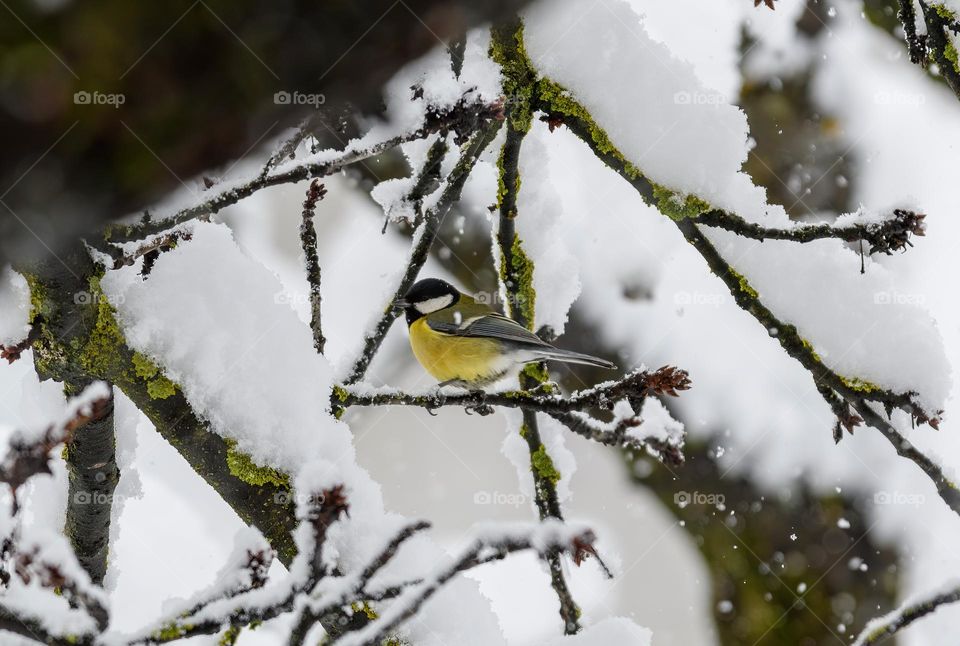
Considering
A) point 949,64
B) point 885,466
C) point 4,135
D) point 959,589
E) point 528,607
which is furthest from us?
point 528,607

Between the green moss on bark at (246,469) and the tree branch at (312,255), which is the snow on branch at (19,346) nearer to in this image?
the green moss on bark at (246,469)

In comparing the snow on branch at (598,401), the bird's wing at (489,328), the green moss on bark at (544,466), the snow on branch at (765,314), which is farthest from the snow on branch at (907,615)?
the bird's wing at (489,328)

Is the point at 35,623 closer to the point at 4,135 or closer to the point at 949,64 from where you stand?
the point at 4,135

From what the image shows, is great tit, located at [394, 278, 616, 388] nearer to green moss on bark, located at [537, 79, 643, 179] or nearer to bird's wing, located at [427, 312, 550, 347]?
bird's wing, located at [427, 312, 550, 347]

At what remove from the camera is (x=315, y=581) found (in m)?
1.01

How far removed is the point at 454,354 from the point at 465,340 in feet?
0.25

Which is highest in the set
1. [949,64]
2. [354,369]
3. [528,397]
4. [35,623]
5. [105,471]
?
[949,64]

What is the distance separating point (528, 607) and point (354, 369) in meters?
2.57

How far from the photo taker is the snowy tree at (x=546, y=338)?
1178 millimetres

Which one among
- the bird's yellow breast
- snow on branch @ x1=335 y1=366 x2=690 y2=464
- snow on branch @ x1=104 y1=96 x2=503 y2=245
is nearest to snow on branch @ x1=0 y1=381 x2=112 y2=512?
snow on branch @ x1=104 y1=96 x2=503 y2=245

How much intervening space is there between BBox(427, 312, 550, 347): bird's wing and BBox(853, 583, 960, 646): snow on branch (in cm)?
157

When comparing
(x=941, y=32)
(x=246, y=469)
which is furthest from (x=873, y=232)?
(x=246, y=469)

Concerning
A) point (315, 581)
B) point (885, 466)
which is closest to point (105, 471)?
point (315, 581)

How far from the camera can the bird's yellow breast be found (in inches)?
118
